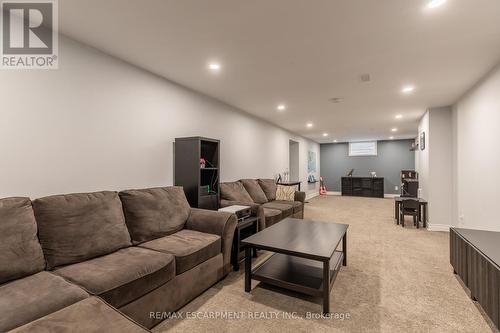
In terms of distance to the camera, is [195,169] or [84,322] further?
[195,169]

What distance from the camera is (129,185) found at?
2.79 metres

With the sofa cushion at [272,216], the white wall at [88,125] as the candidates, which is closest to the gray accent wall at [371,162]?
the sofa cushion at [272,216]

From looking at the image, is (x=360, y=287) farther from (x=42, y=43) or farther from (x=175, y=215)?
(x=42, y=43)

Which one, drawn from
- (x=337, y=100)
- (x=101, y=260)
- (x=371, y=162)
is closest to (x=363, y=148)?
(x=371, y=162)

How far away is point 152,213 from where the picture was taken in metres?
2.45

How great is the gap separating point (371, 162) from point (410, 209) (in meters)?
5.88

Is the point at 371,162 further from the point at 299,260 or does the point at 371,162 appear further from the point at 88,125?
the point at 88,125

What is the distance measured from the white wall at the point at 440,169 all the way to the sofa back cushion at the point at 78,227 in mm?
5426

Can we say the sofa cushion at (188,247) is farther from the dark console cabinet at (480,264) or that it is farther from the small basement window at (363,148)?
the small basement window at (363,148)

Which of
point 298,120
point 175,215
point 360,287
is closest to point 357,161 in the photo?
point 298,120

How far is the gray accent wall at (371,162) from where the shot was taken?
996cm

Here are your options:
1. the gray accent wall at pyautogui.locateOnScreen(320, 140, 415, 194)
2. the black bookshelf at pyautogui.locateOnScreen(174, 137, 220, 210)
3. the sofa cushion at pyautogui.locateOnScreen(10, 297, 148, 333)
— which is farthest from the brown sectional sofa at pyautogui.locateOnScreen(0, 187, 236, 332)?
the gray accent wall at pyautogui.locateOnScreen(320, 140, 415, 194)

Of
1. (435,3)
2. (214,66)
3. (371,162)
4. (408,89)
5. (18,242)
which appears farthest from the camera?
(371,162)

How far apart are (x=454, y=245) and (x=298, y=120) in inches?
166
